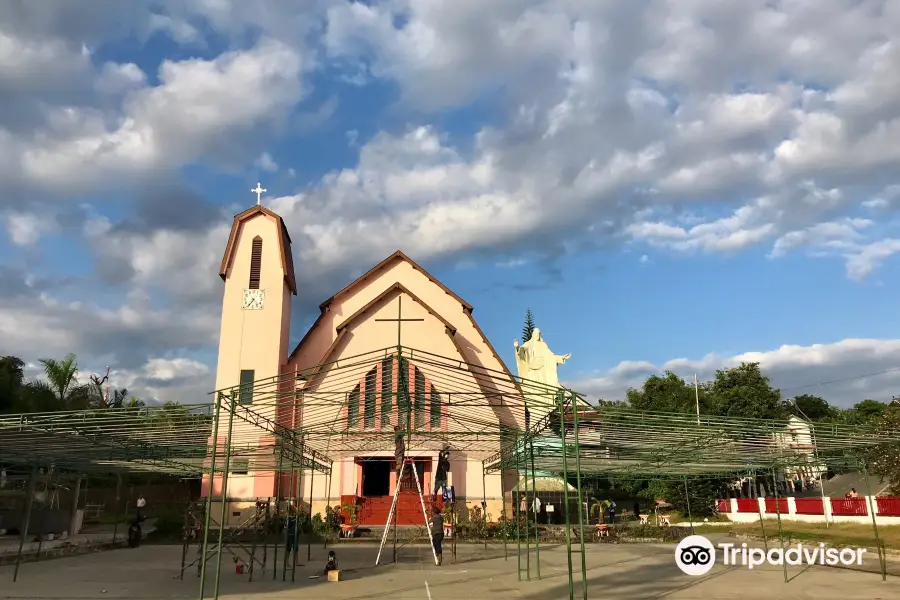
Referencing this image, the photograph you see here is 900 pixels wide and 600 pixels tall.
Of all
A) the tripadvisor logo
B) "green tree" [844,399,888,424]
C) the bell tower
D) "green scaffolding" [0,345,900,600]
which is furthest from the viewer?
"green tree" [844,399,888,424]

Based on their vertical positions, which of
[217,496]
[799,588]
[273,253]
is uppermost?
[273,253]

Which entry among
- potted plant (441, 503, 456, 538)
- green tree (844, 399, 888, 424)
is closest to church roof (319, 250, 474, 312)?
potted plant (441, 503, 456, 538)

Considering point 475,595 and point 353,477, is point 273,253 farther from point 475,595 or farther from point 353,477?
point 475,595

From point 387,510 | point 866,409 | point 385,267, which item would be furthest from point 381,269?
point 866,409

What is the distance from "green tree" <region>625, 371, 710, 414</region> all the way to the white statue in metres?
19.6

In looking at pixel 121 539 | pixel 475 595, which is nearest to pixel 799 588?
pixel 475 595

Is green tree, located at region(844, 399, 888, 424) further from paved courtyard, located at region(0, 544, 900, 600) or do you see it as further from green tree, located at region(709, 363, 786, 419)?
paved courtyard, located at region(0, 544, 900, 600)

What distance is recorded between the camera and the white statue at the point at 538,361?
3734cm

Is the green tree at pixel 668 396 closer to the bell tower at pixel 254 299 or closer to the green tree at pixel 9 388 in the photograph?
the bell tower at pixel 254 299

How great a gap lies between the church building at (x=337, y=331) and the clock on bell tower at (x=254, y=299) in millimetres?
51

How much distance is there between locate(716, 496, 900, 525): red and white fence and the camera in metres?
26.9

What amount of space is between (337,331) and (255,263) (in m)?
5.58

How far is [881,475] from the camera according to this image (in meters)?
28.7

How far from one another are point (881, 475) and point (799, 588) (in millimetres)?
18142
